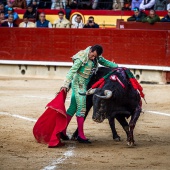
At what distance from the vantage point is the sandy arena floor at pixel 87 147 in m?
7.58

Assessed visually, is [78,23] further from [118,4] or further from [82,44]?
[118,4]

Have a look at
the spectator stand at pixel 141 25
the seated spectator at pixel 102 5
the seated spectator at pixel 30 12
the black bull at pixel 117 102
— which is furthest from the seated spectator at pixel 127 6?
the black bull at pixel 117 102

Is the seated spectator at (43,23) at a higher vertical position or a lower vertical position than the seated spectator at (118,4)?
lower

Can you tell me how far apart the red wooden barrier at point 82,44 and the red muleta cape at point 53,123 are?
23.3ft

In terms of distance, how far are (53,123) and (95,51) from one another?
3.31ft

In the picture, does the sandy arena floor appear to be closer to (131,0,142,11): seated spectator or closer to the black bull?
the black bull

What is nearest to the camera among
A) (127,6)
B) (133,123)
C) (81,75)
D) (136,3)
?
(133,123)

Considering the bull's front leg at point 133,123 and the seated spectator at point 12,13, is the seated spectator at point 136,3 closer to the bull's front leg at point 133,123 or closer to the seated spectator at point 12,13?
the seated spectator at point 12,13

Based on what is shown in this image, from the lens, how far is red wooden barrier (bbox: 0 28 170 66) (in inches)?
631

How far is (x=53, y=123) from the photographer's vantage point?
899 cm

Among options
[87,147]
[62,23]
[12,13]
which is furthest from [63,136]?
[12,13]

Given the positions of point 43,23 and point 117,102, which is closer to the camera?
point 117,102

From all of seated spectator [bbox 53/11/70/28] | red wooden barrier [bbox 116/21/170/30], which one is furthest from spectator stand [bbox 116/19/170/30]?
seated spectator [bbox 53/11/70/28]

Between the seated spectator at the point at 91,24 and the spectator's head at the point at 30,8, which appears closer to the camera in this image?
the seated spectator at the point at 91,24
